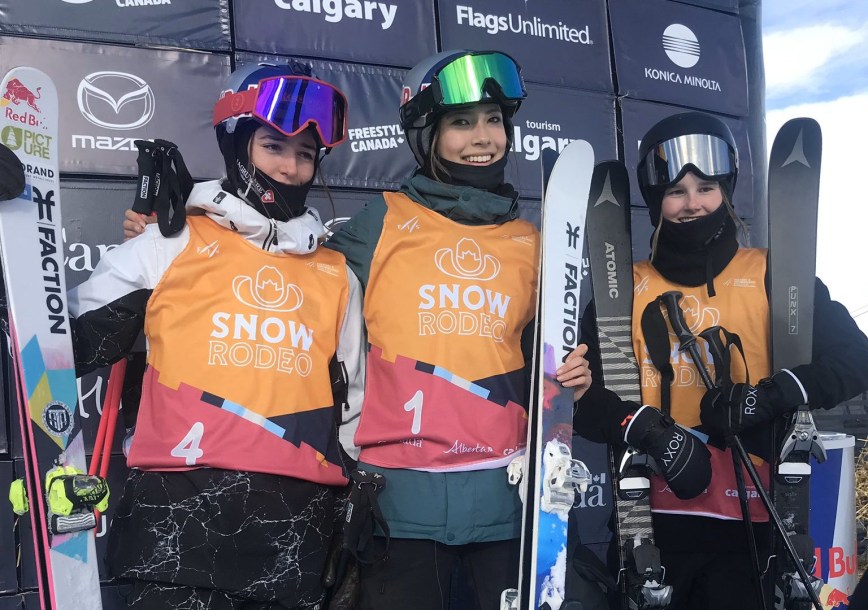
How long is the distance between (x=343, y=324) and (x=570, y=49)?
2730 millimetres

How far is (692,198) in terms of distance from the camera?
247 cm

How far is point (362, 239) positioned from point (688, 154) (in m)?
1.07

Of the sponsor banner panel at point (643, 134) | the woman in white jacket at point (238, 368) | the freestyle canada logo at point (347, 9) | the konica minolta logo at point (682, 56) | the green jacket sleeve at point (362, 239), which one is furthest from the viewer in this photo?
the konica minolta logo at point (682, 56)

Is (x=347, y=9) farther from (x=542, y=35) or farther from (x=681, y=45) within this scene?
(x=681, y=45)

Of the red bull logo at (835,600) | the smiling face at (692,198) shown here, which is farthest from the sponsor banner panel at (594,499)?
the smiling face at (692,198)

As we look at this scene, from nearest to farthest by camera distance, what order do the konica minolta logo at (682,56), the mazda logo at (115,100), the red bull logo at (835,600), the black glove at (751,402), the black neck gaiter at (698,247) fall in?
1. the black glove at (751,402)
2. the black neck gaiter at (698,247)
3. the red bull logo at (835,600)
4. the mazda logo at (115,100)
5. the konica minolta logo at (682,56)

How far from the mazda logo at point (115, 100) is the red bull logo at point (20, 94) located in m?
1.20

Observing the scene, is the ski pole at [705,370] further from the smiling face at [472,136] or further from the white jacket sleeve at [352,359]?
the white jacket sleeve at [352,359]

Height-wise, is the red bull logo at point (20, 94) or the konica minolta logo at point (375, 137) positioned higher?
the konica minolta logo at point (375, 137)

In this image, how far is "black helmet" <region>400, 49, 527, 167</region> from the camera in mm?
2326

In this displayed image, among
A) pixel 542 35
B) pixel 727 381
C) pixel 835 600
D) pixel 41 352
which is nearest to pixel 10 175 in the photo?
pixel 41 352

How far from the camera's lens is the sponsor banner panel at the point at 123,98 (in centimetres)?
324

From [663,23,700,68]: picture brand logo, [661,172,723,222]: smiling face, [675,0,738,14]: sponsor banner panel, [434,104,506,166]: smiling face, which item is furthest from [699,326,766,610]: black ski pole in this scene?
[675,0,738,14]: sponsor banner panel

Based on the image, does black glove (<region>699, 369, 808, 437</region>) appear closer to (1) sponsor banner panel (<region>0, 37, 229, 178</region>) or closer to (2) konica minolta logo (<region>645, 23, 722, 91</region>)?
(1) sponsor banner panel (<region>0, 37, 229, 178</region>)
